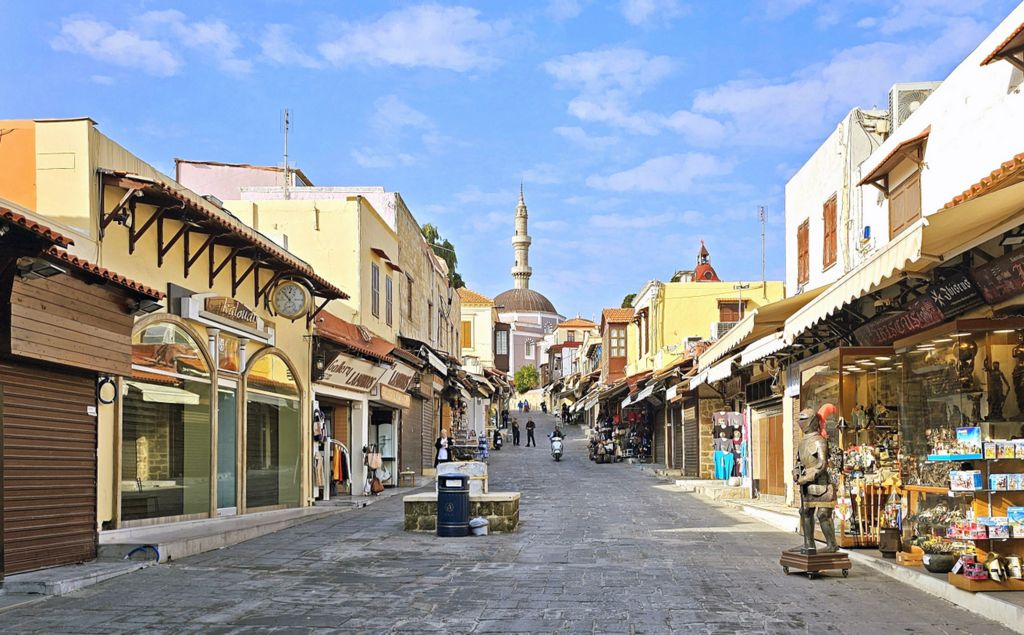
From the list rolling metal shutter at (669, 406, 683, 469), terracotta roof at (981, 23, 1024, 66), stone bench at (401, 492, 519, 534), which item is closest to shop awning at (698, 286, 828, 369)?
terracotta roof at (981, 23, 1024, 66)

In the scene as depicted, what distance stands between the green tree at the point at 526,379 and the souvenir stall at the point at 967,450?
104m

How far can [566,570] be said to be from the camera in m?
11.4

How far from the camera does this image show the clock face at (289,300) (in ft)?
61.4

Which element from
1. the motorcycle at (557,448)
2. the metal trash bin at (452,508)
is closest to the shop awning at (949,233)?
the metal trash bin at (452,508)

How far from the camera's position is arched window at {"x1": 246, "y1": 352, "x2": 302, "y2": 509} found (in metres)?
18.3

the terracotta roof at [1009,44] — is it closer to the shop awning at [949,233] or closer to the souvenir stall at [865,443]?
the shop awning at [949,233]

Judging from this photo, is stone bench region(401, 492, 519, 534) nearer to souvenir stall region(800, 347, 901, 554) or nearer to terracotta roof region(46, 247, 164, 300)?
souvenir stall region(800, 347, 901, 554)

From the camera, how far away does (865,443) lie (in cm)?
1267

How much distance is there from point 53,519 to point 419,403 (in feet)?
78.7

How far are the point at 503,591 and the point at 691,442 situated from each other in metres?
22.3

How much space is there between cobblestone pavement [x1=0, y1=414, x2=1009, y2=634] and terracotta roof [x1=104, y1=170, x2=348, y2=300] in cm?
455

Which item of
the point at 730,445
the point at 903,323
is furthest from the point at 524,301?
the point at 903,323

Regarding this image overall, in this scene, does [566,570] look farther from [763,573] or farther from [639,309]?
[639,309]

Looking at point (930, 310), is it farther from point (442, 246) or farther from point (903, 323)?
point (442, 246)
